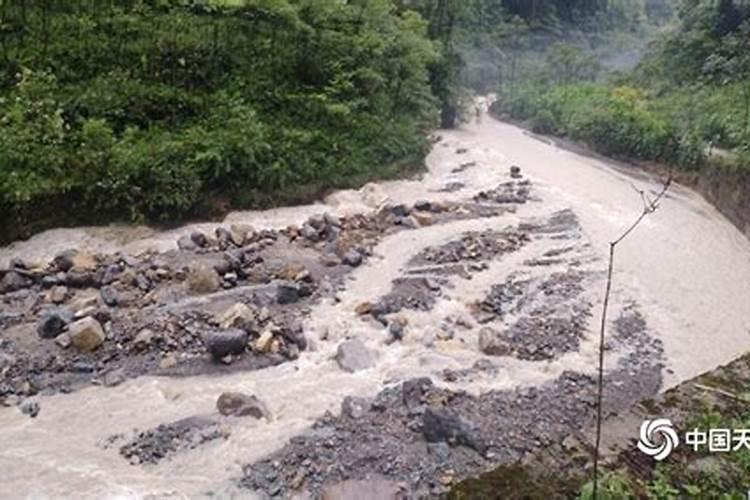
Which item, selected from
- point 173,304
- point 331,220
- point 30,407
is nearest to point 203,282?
point 173,304

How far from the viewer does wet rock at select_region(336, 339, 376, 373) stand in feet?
28.1


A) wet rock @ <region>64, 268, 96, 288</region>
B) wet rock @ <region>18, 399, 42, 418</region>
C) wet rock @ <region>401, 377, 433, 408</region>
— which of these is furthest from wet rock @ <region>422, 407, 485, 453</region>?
wet rock @ <region>64, 268, 96, 288</region>

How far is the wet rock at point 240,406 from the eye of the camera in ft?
24.7

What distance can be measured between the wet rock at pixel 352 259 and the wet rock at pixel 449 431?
473 centimetres

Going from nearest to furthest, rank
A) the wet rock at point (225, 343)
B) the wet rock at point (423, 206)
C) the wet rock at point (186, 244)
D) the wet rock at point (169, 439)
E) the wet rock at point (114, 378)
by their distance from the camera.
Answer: the wet rock at point (169, 439), the wet rock at point (114, 378), the wet rock at point (225, 343), the wet rock at point (186, 244), the wet rock at point (423, 206)

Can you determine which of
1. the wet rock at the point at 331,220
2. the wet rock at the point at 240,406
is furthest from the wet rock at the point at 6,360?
the wet rock at the point at 331,220

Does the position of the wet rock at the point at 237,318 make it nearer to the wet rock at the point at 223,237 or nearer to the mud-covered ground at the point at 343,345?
the mud-covered ground at the point at 343,345

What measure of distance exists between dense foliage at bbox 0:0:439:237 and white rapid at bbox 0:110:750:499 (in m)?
0.69

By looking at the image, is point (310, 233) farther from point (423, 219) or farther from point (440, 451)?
point (440, 451)

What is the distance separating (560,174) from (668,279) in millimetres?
7751

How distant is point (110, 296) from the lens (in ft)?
31.9

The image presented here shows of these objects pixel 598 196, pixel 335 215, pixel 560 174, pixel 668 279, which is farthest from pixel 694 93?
pixel 335 215

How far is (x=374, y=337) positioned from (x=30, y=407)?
165 inches

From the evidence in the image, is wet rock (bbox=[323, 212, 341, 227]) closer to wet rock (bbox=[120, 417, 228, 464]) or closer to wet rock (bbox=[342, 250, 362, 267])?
wet rock (bbox=[342, 250, 362, 267])
